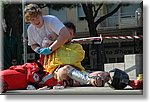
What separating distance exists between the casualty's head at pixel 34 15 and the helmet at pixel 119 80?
2.02 feet

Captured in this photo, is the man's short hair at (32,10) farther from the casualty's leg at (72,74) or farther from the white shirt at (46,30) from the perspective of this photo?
the casualty's leg at (72,74)

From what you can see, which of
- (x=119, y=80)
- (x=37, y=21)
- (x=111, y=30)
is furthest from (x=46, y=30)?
(x=111, y=30)

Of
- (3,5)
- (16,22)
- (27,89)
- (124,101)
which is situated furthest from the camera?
(16,22)

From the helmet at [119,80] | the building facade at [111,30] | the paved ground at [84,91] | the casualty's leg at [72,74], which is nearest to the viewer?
the paved ground at [84,91]

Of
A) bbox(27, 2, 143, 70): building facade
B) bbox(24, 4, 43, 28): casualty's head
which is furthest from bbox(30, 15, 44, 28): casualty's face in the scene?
bbox(27, 2, 143, 70): building facade

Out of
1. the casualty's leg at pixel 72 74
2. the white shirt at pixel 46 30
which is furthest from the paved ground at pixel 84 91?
the white shirt at pixel 46 30

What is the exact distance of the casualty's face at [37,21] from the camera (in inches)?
90.2

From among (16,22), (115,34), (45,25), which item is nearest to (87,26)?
(115,34)

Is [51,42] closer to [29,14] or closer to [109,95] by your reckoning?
[29,14]

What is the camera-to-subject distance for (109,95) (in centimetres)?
175

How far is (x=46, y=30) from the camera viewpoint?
2.31 m

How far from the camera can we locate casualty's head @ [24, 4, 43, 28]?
7.38 ft

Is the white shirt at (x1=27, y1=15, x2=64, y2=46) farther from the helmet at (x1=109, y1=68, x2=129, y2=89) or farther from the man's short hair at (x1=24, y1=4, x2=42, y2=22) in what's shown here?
the helmet at (x1=109, y1=68, x2=129, y2=89)

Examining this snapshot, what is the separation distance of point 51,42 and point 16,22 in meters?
1.69
